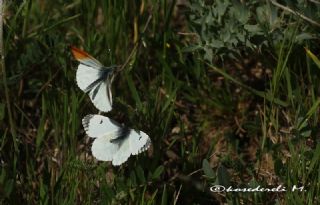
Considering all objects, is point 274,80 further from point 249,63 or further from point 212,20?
point 249,63

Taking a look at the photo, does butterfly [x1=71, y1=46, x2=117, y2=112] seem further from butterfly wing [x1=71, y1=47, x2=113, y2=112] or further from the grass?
the grass

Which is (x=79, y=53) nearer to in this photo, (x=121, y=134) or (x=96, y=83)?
(x=96, y=83)

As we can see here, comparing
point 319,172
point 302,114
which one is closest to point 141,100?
point 302,114

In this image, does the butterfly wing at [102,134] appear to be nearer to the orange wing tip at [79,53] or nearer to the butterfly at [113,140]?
the butterfly at [113,140]

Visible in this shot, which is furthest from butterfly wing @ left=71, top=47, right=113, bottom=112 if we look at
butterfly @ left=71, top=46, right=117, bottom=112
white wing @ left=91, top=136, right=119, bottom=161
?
white wing @ left=91, top=136, right=119, bottom=161

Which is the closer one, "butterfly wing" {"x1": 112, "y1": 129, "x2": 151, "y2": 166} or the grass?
"butterfly wing" {"x1": 112, "y1": 129, "x2": 151, "y2": 166}

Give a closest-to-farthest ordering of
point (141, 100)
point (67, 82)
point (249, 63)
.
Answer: point (67, 82) → point (141, 100) → point (249, 63)
